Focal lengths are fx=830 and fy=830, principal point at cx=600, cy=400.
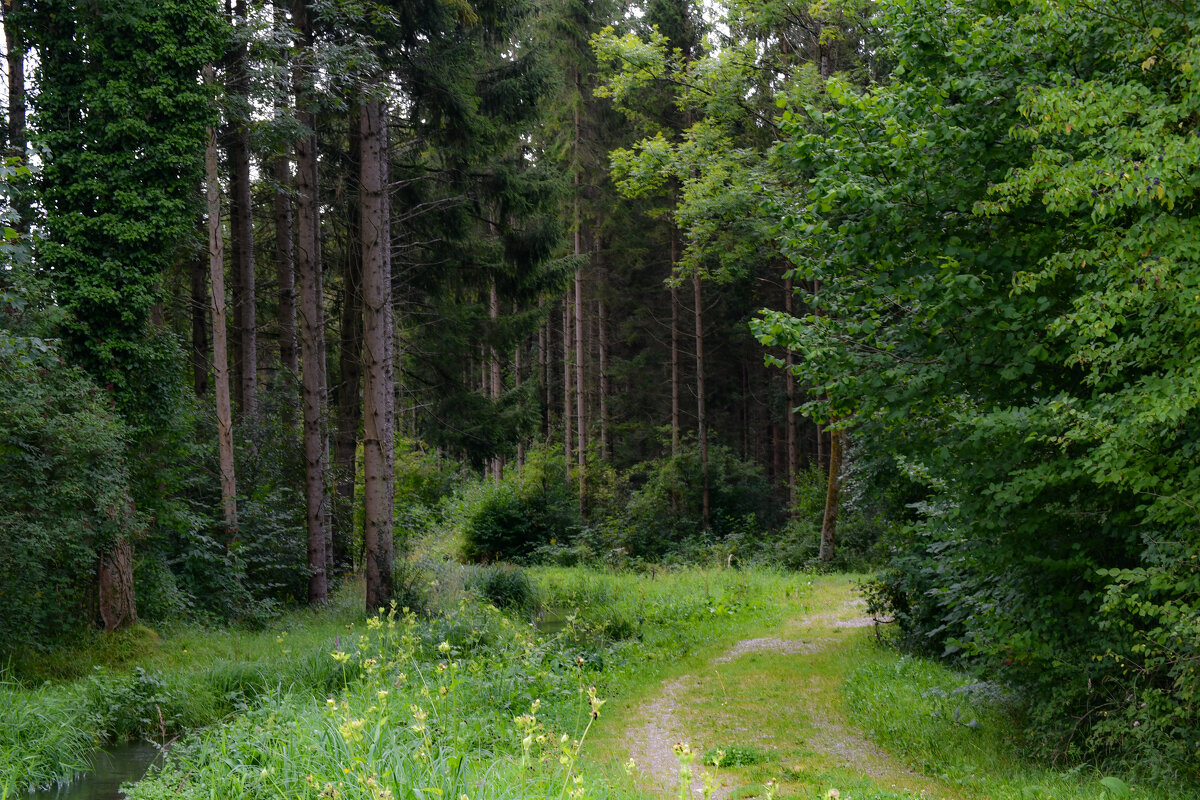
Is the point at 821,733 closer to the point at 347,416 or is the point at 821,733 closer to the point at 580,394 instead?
the point at 347,416

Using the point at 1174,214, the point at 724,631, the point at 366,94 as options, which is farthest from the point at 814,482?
the point at 1174,214

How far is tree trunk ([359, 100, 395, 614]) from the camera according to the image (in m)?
12.3

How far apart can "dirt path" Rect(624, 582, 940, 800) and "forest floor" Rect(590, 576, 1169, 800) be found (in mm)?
14

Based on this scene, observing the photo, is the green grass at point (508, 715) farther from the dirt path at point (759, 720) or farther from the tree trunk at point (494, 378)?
the tree trunk at point (494, 378)

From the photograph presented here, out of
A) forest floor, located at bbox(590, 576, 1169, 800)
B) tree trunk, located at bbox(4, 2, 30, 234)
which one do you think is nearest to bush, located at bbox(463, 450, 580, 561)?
forest floor, located at bbox(590, 576, 1169, 800)

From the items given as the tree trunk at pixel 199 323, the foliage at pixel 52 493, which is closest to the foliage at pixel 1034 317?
the foliage at pixel 52 493

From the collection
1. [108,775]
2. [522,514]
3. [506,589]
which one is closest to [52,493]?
[108,775]

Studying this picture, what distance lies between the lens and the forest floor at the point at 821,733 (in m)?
5.76

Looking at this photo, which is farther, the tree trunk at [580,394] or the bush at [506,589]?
the tree trunk at [580,394]

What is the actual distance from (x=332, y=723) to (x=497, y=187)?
573 inches

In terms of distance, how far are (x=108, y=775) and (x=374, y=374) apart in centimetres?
635

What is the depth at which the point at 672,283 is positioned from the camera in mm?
18109

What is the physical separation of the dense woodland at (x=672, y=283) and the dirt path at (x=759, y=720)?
50.6 inches

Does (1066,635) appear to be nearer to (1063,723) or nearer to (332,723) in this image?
(1063,723)
